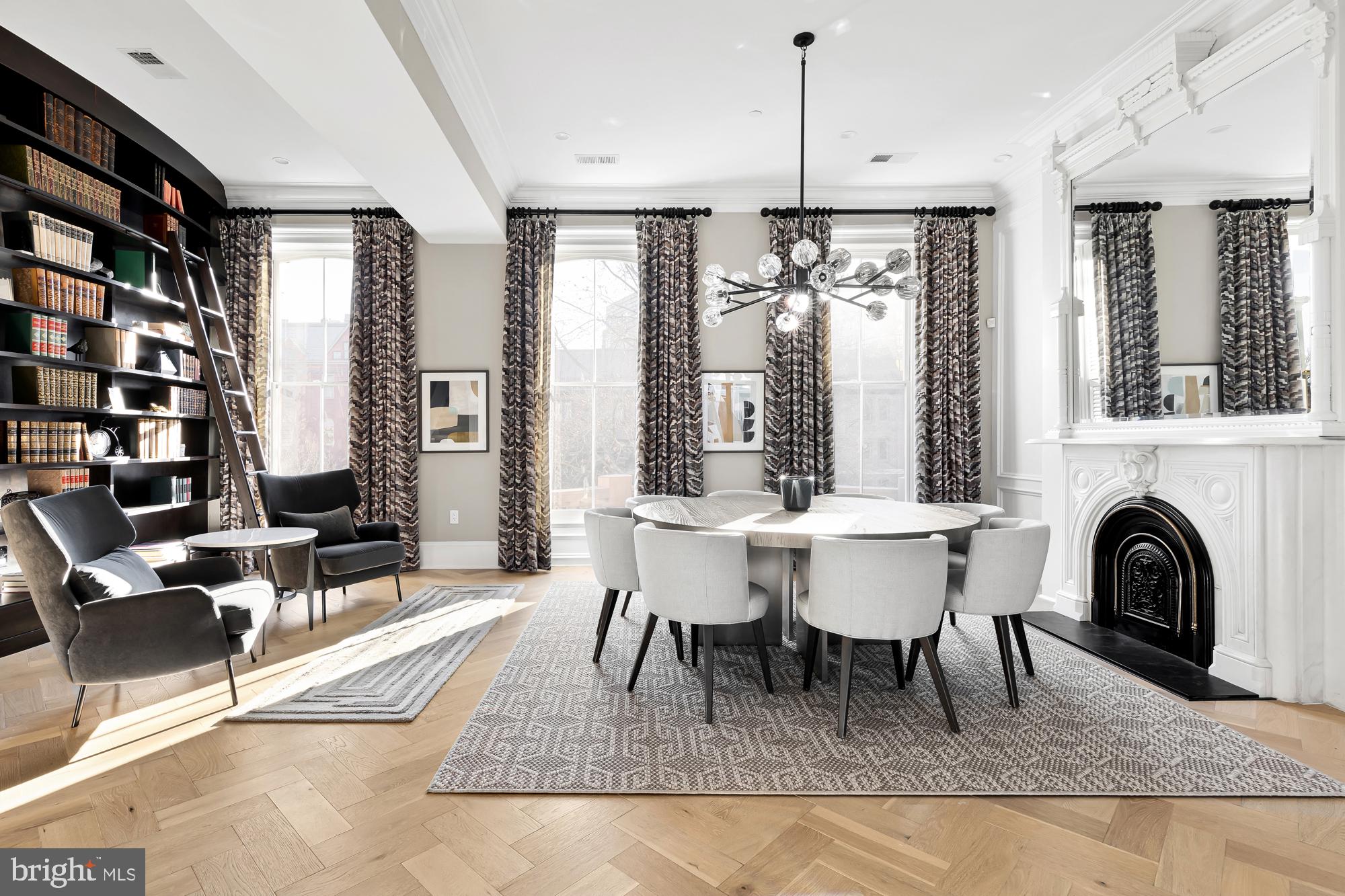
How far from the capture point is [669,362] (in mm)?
5273

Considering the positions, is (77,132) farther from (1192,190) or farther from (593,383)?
(1192,190)

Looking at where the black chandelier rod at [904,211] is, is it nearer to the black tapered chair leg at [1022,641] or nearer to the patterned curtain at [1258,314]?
the patterned curtain at [1258,314]

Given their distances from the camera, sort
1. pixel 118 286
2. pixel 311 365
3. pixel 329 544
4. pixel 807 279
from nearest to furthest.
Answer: pixel 807 279, pixel 118 286, pixel 329 544, pixel 311 365

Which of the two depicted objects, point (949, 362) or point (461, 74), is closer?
point (461, 74)

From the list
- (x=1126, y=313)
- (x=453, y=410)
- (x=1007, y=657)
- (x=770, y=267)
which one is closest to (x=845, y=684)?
(x=1007, y=657)

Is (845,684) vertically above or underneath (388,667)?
above

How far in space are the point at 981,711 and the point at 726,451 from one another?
10.1 ft

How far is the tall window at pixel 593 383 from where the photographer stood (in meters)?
5.65

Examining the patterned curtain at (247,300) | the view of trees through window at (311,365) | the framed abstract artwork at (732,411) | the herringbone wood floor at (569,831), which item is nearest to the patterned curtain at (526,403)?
the framed abstract artwork at (732,411)

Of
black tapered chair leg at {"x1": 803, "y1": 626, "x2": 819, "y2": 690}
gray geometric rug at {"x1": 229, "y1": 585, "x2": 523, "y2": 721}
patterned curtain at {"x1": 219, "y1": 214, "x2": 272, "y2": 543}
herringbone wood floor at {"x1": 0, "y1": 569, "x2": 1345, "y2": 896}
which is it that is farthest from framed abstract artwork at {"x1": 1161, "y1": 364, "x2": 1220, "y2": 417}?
patterned curtain at {"x1": 219, "y1": 214, "x2": 272, "y2": 543}

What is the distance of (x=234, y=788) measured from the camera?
82.1 inches

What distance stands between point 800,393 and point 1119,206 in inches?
95.5

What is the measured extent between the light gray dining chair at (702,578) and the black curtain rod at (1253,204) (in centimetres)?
289

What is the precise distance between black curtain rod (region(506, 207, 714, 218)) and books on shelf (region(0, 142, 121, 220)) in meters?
2.61
